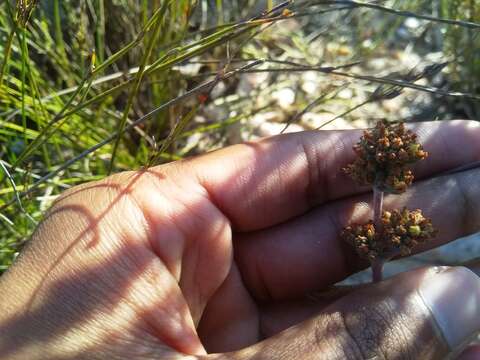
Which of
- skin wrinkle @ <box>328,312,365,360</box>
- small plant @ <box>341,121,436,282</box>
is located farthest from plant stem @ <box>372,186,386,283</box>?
skin wrinkle @ <box>328,312,365,360</box>

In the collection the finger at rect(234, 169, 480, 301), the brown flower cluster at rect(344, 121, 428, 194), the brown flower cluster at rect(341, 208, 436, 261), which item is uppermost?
the brown flower cluster at rect(344, 121, 428, 194)

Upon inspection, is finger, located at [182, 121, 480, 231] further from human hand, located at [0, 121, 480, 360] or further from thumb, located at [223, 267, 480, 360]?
thumb, located at [223, 267, 480, 360]

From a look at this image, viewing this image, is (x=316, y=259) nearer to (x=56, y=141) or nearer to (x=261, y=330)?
(x=261, y=330)

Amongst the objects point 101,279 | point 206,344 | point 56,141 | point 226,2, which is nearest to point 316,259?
point 206,344

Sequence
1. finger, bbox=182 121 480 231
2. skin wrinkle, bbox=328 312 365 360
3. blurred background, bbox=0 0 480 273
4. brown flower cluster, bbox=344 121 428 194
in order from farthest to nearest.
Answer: blurred background, bbox=0 0 480 273 < finger, bbox=182 121 480 231 < brown flower cluster, bbox=344 121 428 194 < skin wrinkle, bbox=328 312 365 360

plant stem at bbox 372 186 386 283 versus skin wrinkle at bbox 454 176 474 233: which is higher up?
plant stem at bbox 372 186 386 283

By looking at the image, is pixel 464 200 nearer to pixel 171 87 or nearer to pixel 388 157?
pixel 388 157

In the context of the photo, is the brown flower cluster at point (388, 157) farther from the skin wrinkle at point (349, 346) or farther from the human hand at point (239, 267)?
the skin wrinkle at point (349, 346)
